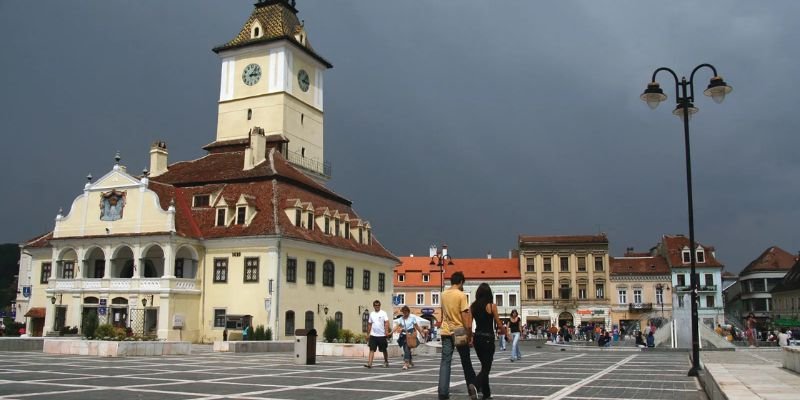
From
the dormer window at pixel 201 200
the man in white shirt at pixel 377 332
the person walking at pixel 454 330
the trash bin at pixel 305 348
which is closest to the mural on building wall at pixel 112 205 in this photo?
the dormer window at pixel 201 200

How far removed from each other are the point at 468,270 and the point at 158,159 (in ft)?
140

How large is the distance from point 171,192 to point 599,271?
5014 cm

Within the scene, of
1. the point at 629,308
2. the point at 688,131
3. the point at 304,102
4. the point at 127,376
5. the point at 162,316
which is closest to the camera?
the point at 127,376

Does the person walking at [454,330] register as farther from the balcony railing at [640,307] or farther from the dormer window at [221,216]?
the balcony railing at [640,307]

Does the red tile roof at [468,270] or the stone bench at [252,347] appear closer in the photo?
the stone bench at [252,347]

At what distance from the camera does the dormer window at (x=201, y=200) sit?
4627 centimetres

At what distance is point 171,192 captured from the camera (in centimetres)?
4525

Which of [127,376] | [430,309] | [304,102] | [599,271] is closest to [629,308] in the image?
[599,271]

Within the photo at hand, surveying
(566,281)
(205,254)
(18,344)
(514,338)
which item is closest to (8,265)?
(566,281)

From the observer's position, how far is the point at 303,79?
60219 mm

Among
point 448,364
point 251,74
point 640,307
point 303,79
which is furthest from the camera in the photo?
point 640,307

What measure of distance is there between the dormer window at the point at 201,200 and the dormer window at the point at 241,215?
11.8 feet

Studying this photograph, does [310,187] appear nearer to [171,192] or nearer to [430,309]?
[171,192]

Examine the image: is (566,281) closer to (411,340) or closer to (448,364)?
(411,340)
